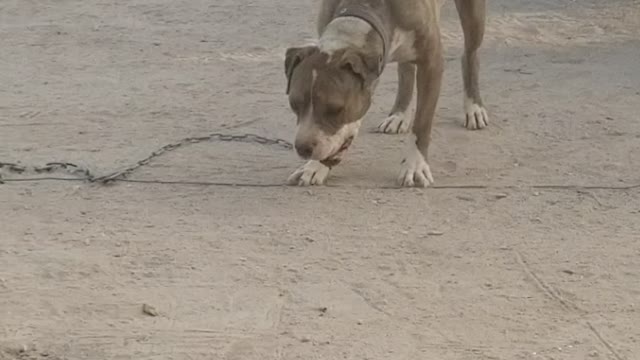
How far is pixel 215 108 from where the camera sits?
24.7 feet

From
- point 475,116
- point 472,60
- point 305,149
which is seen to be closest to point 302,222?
point 305,149

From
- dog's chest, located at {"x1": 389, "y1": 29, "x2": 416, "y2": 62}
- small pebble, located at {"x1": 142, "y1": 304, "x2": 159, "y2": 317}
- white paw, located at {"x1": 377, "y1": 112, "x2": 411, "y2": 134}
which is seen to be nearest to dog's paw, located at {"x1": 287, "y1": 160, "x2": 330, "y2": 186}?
dog's chest, located at {"x1": 389, "y1": 29, "x2": 416, "y2": 62}

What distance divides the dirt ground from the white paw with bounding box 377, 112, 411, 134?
121 millimetres

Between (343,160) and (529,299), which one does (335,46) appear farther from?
(529,299)

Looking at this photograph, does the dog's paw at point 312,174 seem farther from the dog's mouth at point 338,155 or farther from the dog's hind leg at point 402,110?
the dog's hind leg at point 402,110

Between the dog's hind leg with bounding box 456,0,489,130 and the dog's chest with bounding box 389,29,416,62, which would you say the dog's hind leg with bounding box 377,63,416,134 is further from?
the dog's chest with bounding box 389,29,416,62

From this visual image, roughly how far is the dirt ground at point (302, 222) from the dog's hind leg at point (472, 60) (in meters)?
0.12

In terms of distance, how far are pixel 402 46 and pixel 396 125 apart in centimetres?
100

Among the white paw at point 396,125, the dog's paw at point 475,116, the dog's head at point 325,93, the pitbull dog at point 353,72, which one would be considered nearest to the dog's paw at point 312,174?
the pitbull dog at point 353,72

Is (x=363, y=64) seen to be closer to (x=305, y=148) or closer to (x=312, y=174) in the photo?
(x=305, y=148)

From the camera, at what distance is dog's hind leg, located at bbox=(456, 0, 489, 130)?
721cm

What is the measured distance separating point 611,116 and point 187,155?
2.48 meters

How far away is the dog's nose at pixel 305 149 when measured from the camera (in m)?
5.63

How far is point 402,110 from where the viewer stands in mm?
7141
